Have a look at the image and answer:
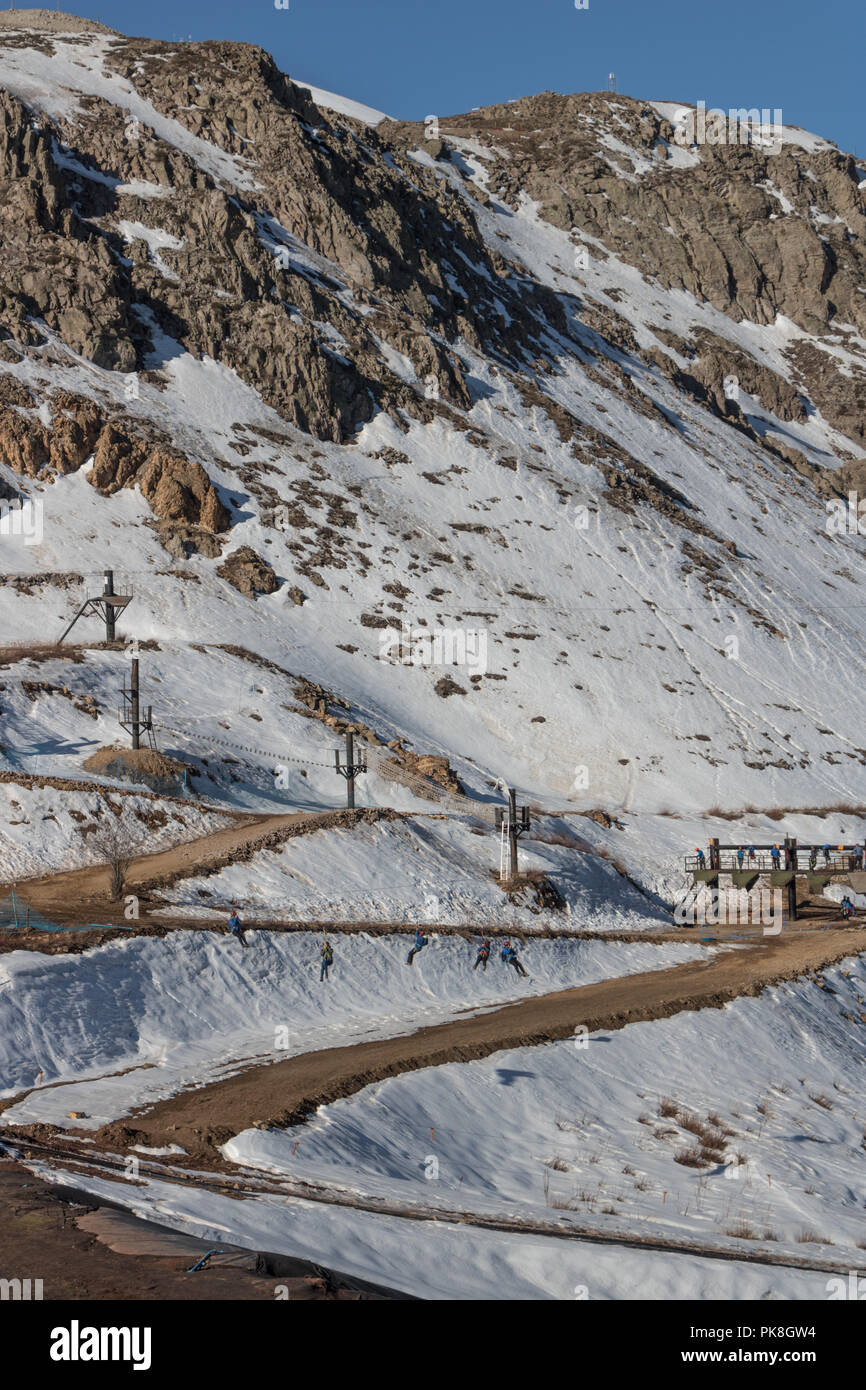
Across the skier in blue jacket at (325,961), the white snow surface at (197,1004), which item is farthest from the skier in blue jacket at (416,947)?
the skier in blue jacket at (325,961)

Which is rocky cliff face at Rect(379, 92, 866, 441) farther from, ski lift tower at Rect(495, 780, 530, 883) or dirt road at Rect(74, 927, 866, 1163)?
dirt road at Rect(74, 927, 866, 1163)

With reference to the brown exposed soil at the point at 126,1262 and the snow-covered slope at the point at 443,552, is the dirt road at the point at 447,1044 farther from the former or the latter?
the snow-covered slope at the point at 443,552

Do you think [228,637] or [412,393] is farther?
[412,393]

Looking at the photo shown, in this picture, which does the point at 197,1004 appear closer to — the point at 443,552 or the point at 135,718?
the point at 135,718

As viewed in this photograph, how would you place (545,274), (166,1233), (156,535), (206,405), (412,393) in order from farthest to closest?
(545,274), (412,393), (206,405), (156,535), (166,1233)

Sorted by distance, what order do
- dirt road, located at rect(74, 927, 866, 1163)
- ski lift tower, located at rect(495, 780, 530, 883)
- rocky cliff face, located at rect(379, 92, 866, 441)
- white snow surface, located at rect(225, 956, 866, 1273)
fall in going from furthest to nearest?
rocky cliff face, located at rect(379, 92, 866, 441), ski lift tower, located at rect(495, 780, 530, 883), dirt road, located at rect(74, 927, 866, 1163), white snow surface, located at rect(225, 956, 866, 1273)

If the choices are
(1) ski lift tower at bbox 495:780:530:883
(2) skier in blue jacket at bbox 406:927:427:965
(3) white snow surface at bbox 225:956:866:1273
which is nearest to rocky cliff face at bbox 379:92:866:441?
(1) ski lift tower at bbox 495:780:530:883

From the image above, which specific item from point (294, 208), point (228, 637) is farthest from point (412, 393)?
point (228, 637)

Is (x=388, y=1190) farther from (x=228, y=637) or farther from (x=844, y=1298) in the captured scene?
(x=228, y=637)
